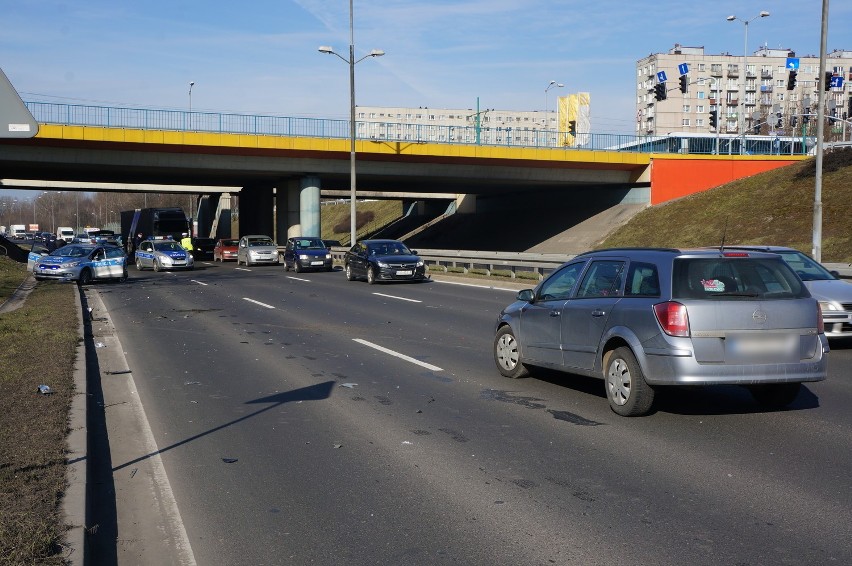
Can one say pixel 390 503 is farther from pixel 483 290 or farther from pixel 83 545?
pixel 483 290

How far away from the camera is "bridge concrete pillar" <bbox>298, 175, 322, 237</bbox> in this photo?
4894 centimetres

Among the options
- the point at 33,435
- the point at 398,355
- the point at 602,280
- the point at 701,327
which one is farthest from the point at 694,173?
the point at 33,435

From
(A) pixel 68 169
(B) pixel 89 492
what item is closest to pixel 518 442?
(B) pixel 89 492

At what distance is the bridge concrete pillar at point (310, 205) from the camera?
48.9 meters

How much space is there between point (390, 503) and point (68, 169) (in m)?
45.5

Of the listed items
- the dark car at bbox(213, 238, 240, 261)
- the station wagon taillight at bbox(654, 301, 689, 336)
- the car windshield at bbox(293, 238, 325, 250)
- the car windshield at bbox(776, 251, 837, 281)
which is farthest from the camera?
the dark car at bbox(213, 238, 240, 261)

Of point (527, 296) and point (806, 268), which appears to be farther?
point (806, 268)

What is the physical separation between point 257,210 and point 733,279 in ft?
191

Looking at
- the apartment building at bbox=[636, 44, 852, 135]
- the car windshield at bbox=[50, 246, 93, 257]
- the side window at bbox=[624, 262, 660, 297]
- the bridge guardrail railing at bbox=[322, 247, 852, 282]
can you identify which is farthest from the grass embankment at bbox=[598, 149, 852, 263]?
the apartment building at bbox=[636, 44, 852, 135]

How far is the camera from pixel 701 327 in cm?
761

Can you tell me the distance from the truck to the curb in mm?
47689

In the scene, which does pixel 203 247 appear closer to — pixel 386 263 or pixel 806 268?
pixel 386 263

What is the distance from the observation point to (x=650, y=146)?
52.3 m

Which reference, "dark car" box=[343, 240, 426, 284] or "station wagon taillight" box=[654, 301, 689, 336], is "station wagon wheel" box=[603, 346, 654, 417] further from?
"dark car" box=[343, 240, 426, 284]
